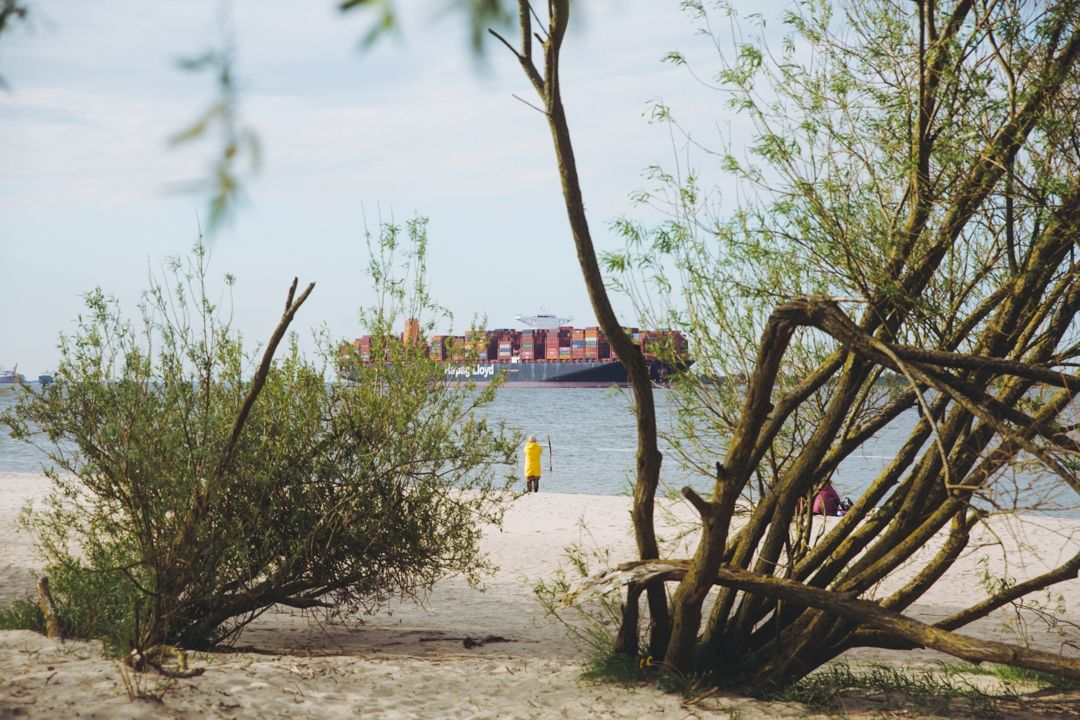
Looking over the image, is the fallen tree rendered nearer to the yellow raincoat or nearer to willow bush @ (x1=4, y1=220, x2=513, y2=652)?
willow bush @ (x1=4, y1=220, x2=513, y2=652)

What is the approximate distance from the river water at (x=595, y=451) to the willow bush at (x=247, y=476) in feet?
2.51

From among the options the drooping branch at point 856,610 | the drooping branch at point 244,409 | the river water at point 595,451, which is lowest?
the river water at point 595,451

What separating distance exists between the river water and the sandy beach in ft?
5.25

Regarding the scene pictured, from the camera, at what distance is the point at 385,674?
636 centimetres

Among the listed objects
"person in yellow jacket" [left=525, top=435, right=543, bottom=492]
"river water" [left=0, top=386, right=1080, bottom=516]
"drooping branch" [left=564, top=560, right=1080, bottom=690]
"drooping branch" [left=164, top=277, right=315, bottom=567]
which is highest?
"drooping branch" [left=164, top=277, right=315, bottom=567]

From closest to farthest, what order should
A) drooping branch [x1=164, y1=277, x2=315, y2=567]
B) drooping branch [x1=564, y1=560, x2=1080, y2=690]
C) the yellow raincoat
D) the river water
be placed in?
1. drooping branch [x1=564, y1=560, x2=1080, y2=690]
2. drooping branch [x1=164, y1=277, x2=315, y2=567]
3. the yellow raincoat
4. the river water

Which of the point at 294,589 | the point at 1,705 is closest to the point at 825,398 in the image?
Answer: the point at 294,589

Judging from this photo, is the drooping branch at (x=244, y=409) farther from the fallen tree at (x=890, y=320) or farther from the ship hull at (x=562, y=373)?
the ship hull at (x=562, y=373)

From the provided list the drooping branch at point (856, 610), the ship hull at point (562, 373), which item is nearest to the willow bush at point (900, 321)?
the drooping branch at point (856, 610)

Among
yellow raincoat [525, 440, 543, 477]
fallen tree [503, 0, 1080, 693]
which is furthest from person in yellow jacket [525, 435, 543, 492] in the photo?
fallen tree [503, 0, 1080, 693]

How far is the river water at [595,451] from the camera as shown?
26406 millimetres

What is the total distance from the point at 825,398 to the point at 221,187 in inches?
223

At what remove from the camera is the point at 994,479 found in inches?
170

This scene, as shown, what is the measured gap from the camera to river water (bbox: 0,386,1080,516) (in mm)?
26406
